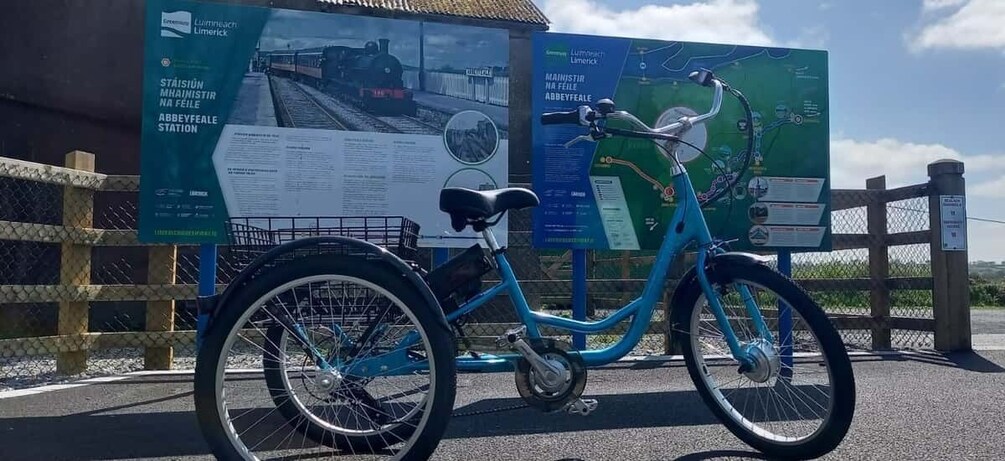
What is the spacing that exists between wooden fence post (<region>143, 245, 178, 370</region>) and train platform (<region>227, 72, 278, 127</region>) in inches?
60.2

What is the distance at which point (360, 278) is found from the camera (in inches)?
A: 101

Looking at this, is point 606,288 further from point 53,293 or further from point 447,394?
point 53,293

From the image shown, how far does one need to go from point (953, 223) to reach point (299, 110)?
5124 mm

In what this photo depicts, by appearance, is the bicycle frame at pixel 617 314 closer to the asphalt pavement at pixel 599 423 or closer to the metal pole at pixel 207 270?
the asphalt pavement at pixel 599 423

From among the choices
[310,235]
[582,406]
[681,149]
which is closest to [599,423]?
[582,406]

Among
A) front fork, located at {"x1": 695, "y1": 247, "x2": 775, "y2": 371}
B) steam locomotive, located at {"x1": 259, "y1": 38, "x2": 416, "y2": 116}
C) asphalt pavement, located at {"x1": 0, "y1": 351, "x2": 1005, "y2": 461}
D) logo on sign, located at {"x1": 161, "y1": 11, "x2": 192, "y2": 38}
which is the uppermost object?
logo on sign, located at {"x1": 161, "y1": 11, "x2": 192, "y2": 38}

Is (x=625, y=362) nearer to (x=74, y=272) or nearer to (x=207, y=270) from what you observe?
(x=207, y=270)

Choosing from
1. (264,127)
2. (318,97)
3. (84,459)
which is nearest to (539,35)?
(318,97)

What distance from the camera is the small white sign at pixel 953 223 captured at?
19.1 feet

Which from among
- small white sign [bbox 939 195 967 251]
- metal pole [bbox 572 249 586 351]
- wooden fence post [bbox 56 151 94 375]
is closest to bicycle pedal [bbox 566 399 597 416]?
metal pole [bbox 572 249 586 351]

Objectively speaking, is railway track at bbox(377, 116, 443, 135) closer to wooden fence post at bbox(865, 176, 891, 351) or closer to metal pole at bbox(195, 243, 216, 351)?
metal pole at bbox(195, 243, 216, 351)

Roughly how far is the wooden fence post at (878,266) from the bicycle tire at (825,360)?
366 centimetres

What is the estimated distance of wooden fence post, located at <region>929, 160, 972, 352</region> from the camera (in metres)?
5.70

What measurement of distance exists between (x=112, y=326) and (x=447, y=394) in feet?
27.7
